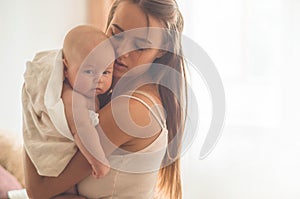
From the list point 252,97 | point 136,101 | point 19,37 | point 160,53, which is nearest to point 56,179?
point 136,101

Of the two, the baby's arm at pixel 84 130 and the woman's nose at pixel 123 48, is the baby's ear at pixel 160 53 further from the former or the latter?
the baby's arm at pixel 84 130

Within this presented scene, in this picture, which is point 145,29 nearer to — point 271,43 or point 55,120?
point 55,120

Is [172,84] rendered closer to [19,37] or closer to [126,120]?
[126,120]

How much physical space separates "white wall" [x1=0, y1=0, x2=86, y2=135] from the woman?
1.27m

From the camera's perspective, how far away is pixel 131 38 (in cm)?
97

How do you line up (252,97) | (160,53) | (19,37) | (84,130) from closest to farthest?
(84,130) < (160,53) < (252,97) < (19,37)

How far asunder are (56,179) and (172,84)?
0.31m

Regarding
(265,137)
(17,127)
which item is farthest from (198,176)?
(17,127)

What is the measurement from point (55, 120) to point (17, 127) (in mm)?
1394

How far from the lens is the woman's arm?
3.14ft

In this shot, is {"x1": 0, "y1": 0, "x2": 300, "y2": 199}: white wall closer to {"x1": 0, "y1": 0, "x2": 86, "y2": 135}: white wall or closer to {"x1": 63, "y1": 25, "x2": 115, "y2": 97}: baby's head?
{"x1": 0, "y1": 0, "x2": 86, "y2": 135}: white wall

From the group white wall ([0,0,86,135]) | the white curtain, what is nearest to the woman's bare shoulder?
the white curtain

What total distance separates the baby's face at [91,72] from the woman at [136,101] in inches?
1.7

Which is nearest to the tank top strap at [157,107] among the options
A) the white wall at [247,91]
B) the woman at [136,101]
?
the woman at [136,101]
